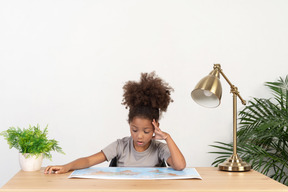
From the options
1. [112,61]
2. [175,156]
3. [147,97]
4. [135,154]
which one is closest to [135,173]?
[175,156]

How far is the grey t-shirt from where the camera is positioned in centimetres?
240

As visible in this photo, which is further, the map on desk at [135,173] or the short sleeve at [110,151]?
the short sleeve at [110,151]

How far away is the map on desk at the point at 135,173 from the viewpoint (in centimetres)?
194

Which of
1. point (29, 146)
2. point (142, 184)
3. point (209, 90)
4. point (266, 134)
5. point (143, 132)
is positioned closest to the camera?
point (142, 184)

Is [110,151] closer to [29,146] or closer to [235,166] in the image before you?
[29,146]

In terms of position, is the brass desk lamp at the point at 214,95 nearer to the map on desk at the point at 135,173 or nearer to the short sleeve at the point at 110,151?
the map on desk at the point at 135,173

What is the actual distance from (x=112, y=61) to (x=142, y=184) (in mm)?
2242

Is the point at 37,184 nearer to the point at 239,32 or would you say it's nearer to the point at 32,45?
the point at 32,45

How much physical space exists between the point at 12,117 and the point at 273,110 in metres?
2.45

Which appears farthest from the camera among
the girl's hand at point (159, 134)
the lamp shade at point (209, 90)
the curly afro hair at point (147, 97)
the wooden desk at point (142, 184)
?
the curly afro hair at point (147, 97)

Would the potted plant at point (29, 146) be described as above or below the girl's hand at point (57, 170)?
above

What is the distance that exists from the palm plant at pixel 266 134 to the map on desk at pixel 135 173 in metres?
1.18

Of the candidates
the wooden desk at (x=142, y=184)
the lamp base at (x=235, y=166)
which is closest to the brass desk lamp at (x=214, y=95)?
the lamp base at (x=235, y=166)

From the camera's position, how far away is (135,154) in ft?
7.98
